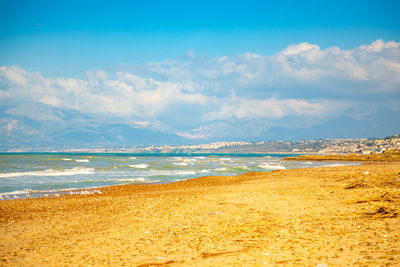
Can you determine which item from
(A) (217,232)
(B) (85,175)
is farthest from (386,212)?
(B) (85,175)

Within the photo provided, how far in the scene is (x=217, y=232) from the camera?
10.7 metres

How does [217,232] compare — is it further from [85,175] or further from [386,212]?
[85,175]

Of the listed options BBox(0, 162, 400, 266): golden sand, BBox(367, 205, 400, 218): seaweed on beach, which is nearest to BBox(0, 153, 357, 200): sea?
BBox(0, 162, 400, 266): golden sand

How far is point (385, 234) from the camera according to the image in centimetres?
870

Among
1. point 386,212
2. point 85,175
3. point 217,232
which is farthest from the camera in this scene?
point 85,175

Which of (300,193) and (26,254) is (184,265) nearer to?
(26,254)

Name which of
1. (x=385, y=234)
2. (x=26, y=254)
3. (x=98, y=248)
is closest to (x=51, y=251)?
(x=26, y=254)

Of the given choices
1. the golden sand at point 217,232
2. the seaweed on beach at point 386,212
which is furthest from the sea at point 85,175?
the seaweed on beach at point 386,212

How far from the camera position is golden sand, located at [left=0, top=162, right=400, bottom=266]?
8.14 metres

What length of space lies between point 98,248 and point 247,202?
8113 millimetres

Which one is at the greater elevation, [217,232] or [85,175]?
[85,175]

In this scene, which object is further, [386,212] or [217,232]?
[386,212]

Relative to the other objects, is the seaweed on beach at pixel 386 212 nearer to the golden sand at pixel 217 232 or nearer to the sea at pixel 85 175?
the golden sand at pixel 217 232

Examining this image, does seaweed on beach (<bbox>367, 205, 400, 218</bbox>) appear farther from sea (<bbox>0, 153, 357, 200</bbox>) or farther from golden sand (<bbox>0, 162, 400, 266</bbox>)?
sea (<bbox>0, 153, 357, 200</bbox>)
